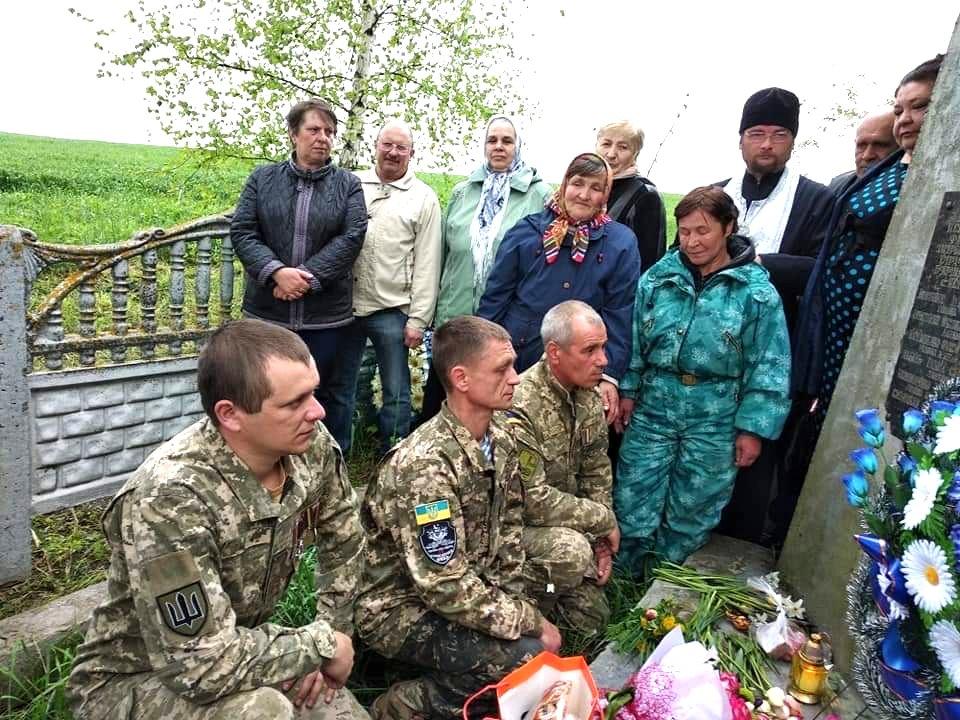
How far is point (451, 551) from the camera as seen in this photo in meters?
2.35

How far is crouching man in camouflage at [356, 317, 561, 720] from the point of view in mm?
2342

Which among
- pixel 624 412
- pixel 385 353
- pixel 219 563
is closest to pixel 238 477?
pixel 219 563

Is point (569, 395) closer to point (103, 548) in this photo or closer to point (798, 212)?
point (798, 212)

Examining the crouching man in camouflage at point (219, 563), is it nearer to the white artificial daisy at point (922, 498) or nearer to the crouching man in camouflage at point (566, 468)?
the crouching man in camouflage at point (566, 468)

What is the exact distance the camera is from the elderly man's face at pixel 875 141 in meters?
3.57

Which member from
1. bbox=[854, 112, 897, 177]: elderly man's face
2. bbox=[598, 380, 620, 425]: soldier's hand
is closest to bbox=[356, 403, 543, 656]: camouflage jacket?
bbox=[598, 380, 620, 425]: soldier's hand

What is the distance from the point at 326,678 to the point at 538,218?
7.57ft

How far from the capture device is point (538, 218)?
11.6 ft

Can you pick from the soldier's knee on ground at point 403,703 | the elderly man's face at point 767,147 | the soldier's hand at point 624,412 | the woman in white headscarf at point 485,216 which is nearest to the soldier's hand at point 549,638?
the soldier's knee on ground at point 403,703

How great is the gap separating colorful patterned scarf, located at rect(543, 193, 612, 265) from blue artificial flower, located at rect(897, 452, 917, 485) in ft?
6.35

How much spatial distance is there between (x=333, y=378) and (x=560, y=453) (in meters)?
1.59

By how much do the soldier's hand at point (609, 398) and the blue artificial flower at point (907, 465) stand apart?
5.53 feet

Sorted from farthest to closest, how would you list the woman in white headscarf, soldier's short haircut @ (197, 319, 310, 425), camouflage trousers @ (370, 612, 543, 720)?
the woman in white headscarf → camouflage trousers @ (370, 612, 543, 720) → soldier's short haircut @ (197, 319, 310, 425)

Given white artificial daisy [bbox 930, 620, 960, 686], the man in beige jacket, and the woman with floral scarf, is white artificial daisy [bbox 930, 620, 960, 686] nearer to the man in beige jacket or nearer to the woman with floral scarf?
the woman with floral scarf
